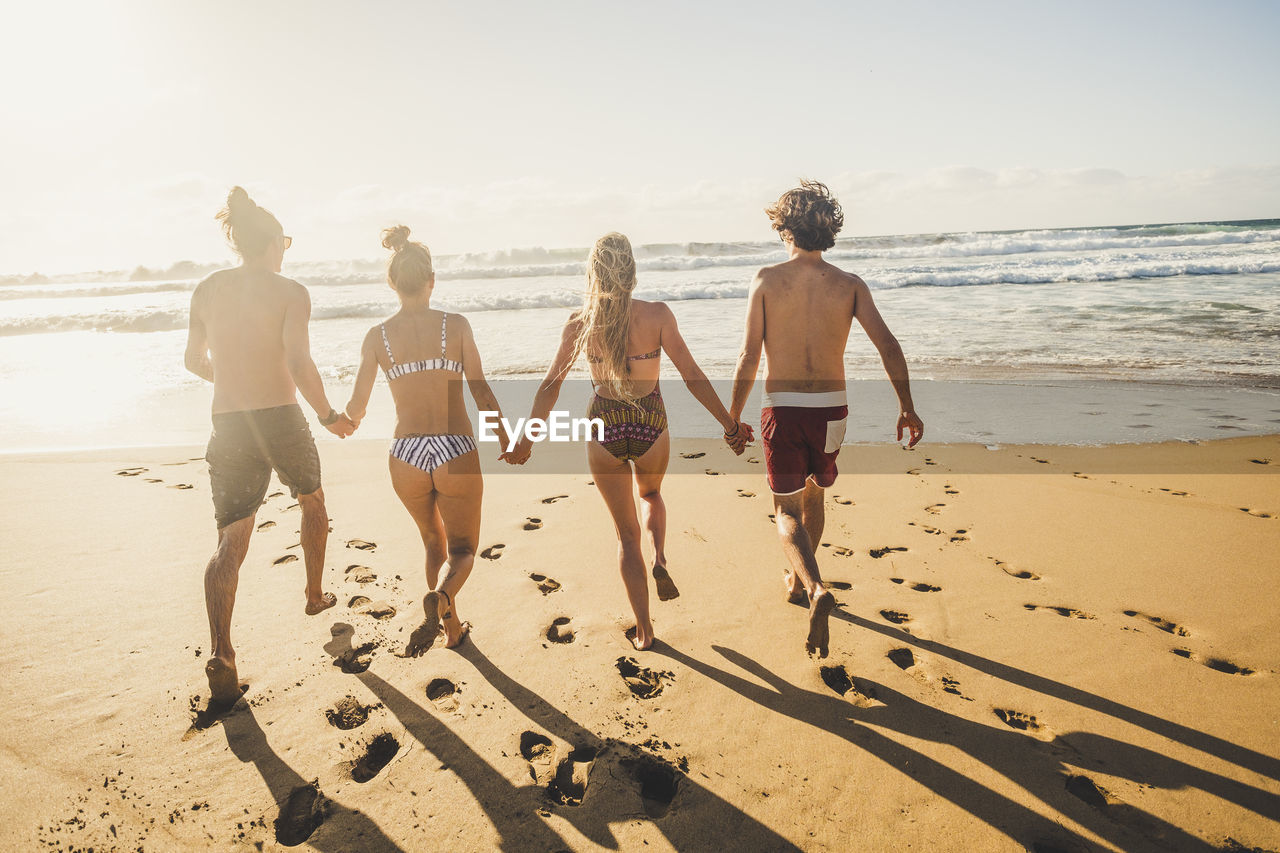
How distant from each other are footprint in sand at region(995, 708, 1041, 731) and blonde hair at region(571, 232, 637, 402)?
2.22m

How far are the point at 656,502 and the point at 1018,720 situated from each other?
6.42 ft

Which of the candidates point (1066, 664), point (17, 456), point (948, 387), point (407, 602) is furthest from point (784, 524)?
point (17, 456)

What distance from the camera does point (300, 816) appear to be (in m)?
2.43

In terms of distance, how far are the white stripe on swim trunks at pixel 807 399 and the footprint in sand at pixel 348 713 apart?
249cm

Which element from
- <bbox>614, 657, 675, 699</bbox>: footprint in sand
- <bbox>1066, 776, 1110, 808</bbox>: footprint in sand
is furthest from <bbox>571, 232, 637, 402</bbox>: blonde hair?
<bbox>1066, 776, 1110, 808</bbox>: footprint in sand

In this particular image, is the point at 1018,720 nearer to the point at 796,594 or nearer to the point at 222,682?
the point at 796,594

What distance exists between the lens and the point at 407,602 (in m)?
3.96

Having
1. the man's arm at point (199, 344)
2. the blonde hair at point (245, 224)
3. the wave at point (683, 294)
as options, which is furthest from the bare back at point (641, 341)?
the wave at point (683, 294)

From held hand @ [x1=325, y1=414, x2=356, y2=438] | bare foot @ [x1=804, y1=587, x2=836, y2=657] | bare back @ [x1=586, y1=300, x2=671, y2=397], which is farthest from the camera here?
held hand @ [x1=325, y1=414, x2=356, y2=438]

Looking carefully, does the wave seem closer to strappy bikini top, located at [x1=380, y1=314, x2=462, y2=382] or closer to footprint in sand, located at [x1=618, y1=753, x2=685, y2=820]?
strappy bikini top, located at [x1=380, y1=314, x2=462, y2=382]

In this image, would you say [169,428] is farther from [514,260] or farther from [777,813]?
[514,260]

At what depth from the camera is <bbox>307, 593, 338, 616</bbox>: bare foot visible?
3.70 m

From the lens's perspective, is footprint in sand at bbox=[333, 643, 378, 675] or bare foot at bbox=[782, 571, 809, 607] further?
bare foot at bbox=[782, 571, 809, 607]

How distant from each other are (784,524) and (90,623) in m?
4.03
